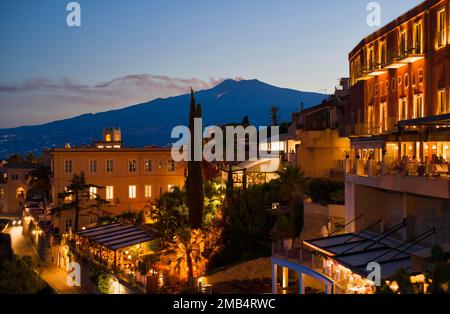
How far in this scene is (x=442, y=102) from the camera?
24688 mm

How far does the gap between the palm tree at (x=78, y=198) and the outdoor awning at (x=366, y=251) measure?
28.4m

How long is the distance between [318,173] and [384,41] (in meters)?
10.9

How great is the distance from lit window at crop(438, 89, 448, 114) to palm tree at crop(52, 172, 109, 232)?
101 ft

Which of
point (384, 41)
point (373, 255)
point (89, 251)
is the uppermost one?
point (384, 41)

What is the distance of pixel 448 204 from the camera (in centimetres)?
1831

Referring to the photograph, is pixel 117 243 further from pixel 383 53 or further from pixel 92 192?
pixel 92 192

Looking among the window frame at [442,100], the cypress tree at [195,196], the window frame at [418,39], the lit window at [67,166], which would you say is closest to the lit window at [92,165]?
the lit window at [67,166]

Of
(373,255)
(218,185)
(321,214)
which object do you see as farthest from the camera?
(218,185)

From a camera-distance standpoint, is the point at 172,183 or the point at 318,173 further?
the point at 172,183

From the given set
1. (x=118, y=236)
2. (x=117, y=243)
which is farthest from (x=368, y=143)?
(x=118, y=236)

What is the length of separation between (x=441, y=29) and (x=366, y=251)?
10171mm

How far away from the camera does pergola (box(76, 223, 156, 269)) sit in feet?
103
